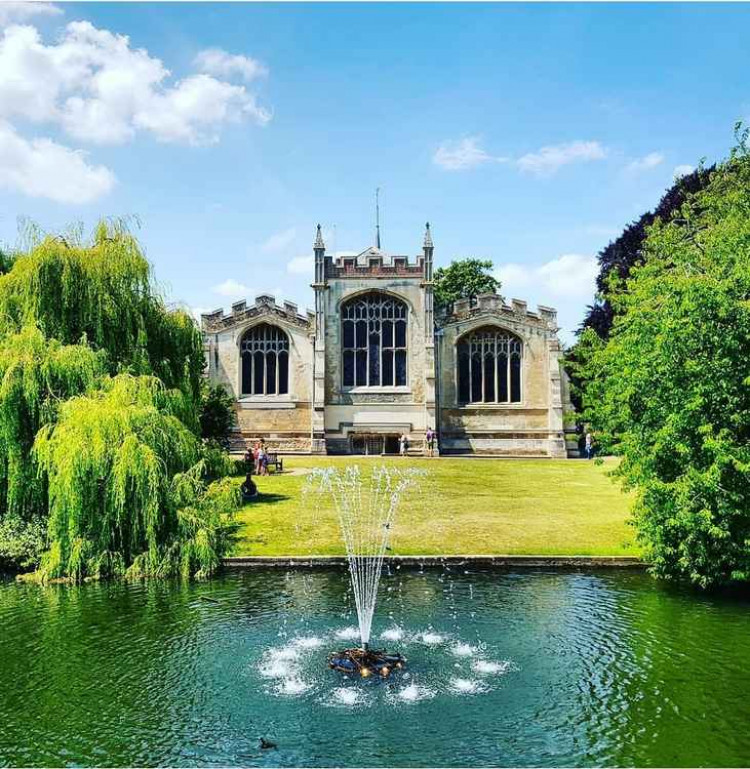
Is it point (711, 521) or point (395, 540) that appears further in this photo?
point (395, 540)

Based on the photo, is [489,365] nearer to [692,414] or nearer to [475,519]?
[475,519]

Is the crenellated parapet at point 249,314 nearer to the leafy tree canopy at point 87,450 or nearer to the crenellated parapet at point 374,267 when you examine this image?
the crenellated parapet at point 374,267

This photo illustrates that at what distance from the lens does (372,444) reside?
4309 cm

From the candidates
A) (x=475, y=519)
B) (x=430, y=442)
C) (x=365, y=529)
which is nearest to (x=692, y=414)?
(x=475, y=519)

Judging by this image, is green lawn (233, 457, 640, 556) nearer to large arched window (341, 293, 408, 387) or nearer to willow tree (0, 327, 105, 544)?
willow tree (0, 327, 105, 544)

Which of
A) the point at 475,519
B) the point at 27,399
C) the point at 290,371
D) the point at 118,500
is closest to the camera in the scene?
the point at 118,500

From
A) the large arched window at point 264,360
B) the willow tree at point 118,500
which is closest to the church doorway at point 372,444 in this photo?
the large arched window at point 264,360

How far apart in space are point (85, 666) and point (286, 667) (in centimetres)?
300

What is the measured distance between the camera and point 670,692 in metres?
10.5

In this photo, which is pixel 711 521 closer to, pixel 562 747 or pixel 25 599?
pixel 562 747

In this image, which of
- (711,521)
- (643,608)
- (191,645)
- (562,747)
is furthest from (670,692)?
(191,645)

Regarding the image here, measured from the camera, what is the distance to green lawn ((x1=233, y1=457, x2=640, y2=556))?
60.5 ft

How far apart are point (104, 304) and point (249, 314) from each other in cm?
2331

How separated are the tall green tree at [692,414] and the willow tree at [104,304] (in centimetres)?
1236
